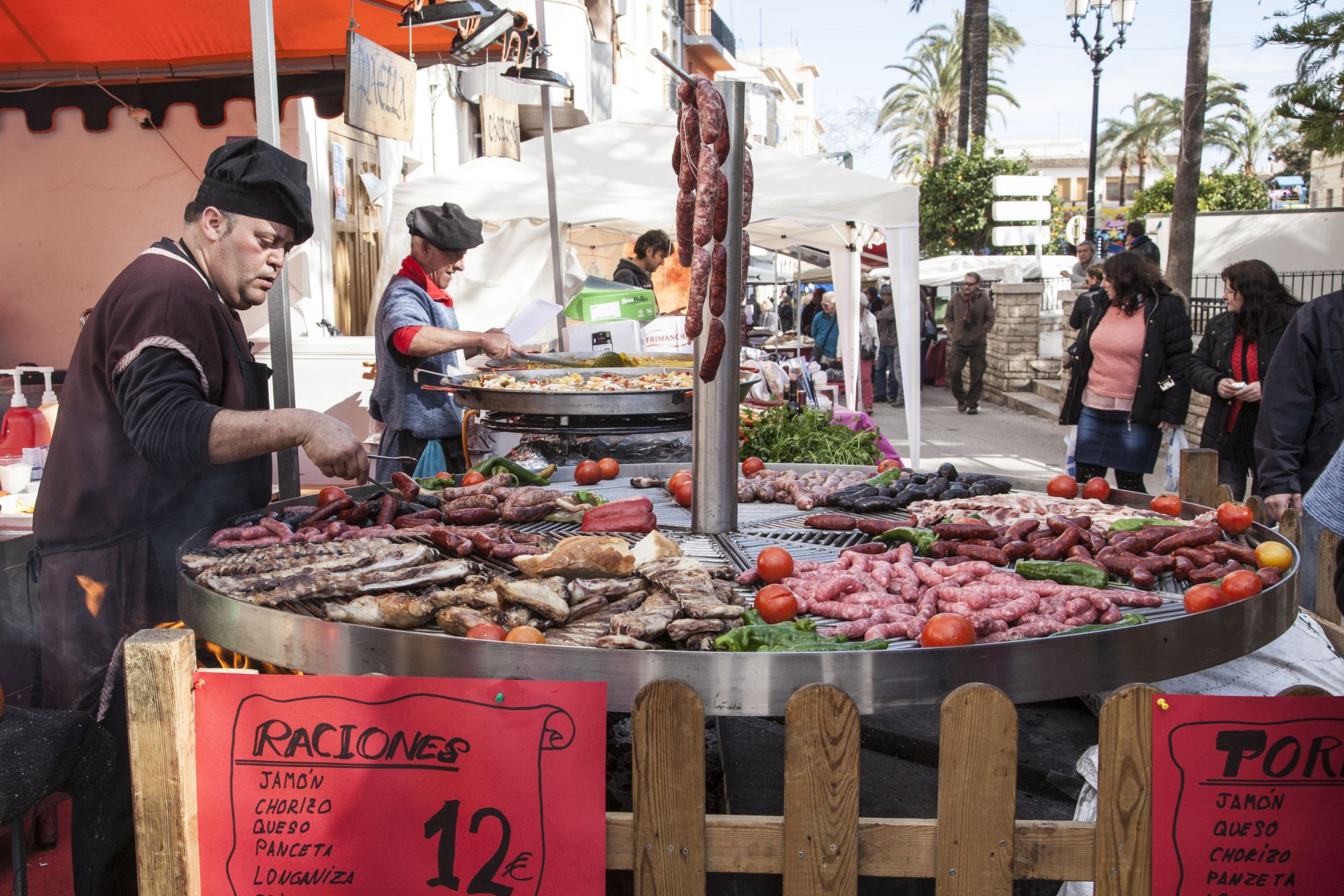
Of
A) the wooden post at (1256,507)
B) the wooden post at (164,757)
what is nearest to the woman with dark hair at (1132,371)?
the wooden post at (1256,507)

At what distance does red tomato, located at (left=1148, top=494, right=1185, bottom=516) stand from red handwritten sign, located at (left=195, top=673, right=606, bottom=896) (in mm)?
2538

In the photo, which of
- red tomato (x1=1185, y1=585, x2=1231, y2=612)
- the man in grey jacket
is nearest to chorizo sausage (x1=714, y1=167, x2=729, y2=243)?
red tomato (x1=1185, y1=585, x2=1231, y2=612)

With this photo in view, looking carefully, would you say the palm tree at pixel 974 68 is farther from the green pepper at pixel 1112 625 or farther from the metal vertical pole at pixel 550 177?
the green pepper at pixel 1112 625

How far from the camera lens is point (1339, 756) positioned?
2.10 metres

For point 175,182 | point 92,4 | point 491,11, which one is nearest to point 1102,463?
point 491,11

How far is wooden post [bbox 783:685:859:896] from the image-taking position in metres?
2.04

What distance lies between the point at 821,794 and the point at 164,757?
1.26 meters

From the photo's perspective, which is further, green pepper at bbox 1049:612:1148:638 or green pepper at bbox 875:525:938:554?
green pepper at bbox 875:525:938:554

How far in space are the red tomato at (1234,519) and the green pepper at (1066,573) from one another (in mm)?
698

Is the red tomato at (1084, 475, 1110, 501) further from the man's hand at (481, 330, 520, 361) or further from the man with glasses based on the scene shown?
the man with glasses

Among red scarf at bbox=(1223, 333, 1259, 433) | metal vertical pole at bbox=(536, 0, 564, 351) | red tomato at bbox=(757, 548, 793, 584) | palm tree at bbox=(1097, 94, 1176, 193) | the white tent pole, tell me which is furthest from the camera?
palm tree at bbox=(1097, 94, 1176, 193)

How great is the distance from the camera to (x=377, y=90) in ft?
20.0

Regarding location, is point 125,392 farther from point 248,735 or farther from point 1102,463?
point 1102,463

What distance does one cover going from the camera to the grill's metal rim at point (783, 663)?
218cm
